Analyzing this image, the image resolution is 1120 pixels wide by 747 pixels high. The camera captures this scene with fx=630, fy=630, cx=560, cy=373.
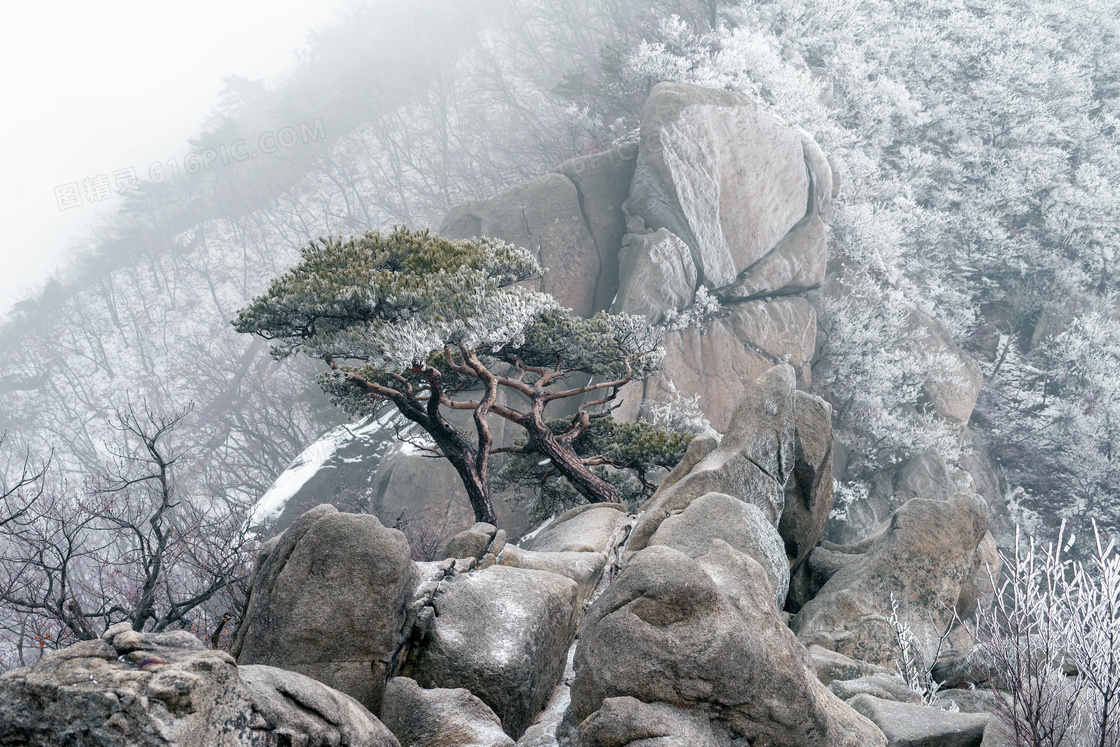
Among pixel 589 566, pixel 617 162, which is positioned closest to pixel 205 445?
pixel 617 162

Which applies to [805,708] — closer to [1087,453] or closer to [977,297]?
[1087,453]

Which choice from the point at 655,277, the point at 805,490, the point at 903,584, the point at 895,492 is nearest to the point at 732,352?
the point at 655,277

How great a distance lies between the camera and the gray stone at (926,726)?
18.6ft

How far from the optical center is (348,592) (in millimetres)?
6203

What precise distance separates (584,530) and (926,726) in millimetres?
6481

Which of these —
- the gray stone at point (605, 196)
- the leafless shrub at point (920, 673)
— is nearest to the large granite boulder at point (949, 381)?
the gray stone at point (605, 196)

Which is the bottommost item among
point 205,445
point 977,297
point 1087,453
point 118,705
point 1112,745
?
point 1087,453

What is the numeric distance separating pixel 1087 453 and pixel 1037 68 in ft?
73.5

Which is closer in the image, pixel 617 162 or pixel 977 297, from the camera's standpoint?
pixel 617 162

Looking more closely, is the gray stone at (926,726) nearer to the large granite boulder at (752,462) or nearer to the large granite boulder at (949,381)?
the large granite boulder at (752,462)

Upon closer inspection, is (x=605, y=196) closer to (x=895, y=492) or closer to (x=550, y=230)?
(x=550, y=230)

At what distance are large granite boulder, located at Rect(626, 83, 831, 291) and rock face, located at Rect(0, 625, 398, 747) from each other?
79.5ft

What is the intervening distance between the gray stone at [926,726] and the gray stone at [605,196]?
2140 centimetres

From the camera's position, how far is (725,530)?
8859 millimetres
